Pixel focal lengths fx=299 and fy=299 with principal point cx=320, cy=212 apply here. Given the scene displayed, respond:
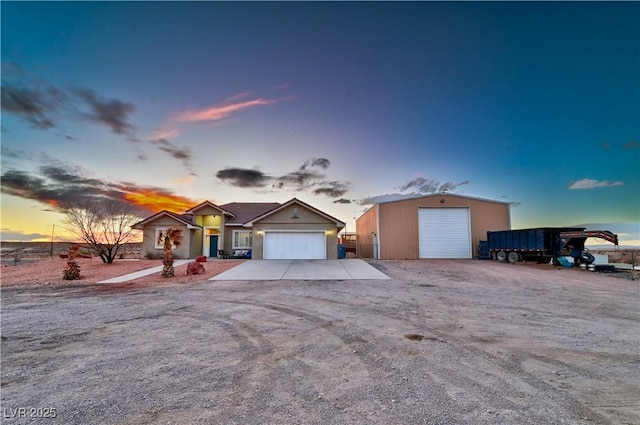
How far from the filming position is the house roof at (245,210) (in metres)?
24.8

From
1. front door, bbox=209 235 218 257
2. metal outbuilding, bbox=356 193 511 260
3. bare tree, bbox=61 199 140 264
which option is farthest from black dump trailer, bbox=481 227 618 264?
bare tree, bbox=61 199 140 264

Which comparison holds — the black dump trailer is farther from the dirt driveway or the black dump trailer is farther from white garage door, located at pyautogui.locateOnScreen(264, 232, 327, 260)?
white garage door, located at pyautogui.locateOnScreen(264, 232, 327, 260)

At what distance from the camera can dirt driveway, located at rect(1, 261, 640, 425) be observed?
3.03m

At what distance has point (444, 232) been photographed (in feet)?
71.0

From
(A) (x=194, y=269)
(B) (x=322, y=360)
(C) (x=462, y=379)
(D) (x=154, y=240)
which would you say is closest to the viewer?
(C) (x=462, y=379)

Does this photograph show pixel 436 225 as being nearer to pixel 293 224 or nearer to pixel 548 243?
pixel 548 243

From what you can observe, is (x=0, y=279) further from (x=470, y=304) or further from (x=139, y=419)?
(x=470, y=304)

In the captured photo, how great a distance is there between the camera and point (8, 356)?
4691 millimetres

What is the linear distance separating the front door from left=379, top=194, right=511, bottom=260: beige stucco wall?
13.2 meters

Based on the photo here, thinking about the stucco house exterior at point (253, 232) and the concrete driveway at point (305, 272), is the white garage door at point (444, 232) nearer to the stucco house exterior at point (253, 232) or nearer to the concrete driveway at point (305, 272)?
the stucco house exterior at point (253, 232)

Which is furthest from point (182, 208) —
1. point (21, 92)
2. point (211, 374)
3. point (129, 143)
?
point (211, 374)

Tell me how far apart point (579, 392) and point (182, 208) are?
Answer: 2845 centimetres

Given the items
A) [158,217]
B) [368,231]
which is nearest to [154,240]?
[158,217]

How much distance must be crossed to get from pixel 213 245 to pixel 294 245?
7.63 m
